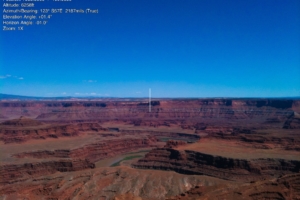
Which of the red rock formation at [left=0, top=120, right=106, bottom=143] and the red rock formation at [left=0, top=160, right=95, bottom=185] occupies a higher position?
the red rock formation at [left=0, top=120, right=106, bottom=143]

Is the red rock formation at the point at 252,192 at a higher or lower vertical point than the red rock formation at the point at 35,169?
higher

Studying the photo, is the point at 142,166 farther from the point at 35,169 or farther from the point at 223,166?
the point at 35,169

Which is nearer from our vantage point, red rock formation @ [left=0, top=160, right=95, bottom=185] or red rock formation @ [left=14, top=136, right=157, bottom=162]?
red rock formation @ [left=0, top=160, right=95, bottom=185]

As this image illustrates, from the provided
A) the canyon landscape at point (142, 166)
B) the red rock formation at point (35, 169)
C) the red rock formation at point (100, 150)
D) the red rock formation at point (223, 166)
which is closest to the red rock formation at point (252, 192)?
the canyon landscape at point (142, 166)

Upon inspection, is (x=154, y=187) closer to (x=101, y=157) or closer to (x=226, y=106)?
(x=101, y=157)

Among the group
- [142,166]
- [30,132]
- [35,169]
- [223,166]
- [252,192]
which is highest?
[252,192]

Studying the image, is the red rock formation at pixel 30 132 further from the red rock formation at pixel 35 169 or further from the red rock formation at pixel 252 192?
the red rock formation at pixel 252 192

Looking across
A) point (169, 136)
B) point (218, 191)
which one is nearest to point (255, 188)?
point (218, 191)

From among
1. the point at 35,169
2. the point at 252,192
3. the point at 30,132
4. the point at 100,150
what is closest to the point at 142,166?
the point at 35,169

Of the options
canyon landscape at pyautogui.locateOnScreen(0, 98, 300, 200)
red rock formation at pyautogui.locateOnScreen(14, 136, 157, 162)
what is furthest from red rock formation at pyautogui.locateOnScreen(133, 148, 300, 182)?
red rock formation at pyautogui.locateOnScreen(14, 136, 157, 162)

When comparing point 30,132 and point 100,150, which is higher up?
point 30,132

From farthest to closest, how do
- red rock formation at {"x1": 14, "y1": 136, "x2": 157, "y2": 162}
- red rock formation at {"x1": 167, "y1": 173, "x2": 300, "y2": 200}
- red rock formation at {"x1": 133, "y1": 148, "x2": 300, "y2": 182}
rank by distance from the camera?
1. red rock formation at {"x1": 14, "y1": 136, "x2": 157, "y2": 162}
2. red rock formation at {"x1": 133, "y1": 148, "x2": 300, "y2": 182}
3. red rock formation at {"x1": 167, "y1": 173, "x2": 300, "y2": 200}

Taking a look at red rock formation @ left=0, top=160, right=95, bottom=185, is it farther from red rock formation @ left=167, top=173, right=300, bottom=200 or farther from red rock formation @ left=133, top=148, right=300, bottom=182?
red rock formation @ left=167, top=173, right=300, bottom=200
